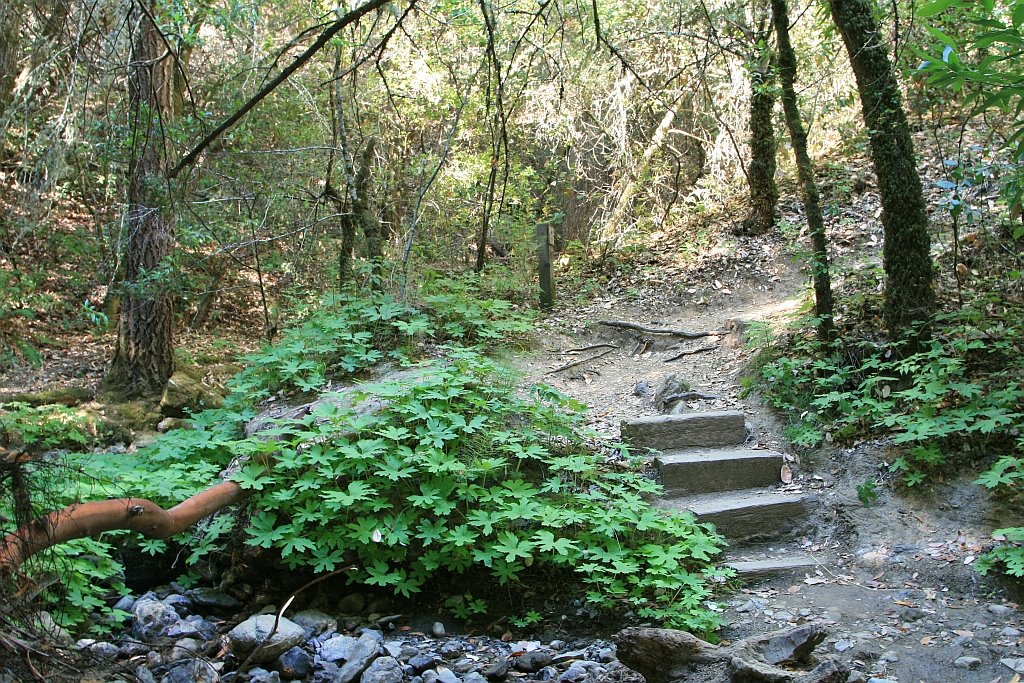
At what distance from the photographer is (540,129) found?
1188 cm

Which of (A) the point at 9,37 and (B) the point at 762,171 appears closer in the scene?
(A) the point at 9,37

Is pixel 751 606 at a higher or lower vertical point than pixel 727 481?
lower

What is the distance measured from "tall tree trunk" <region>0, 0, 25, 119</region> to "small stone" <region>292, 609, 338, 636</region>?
3.54 metres

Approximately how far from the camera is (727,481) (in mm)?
5340

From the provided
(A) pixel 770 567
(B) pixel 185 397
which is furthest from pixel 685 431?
(B) pixel 185 397

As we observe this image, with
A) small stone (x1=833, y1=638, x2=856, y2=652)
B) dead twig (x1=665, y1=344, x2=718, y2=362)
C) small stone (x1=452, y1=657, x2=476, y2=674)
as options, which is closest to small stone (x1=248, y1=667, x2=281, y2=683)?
small stone (x1=452, y1=657, x2=476, y2=674)

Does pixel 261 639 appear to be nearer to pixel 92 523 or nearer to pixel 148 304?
pixel 92 523

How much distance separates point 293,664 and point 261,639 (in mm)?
252

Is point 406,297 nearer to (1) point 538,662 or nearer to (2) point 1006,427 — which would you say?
(1) point 538,662

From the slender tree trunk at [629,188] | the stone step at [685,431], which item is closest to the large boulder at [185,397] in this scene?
the stone step at [685,431]

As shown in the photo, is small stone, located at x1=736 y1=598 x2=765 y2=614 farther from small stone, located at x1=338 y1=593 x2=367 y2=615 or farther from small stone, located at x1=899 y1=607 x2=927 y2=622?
small stone, located at x1=338 y1=593 x2=367 y2=615

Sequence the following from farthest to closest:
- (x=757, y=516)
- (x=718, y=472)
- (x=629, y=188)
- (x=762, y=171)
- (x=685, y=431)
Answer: (x=629, y=188)
(x=762, y=171)
(x=685, y=431)
(x=718, y=472)
(x=757, y=516)

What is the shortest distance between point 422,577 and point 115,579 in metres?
1.86

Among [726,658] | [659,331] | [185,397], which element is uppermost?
[659,331]
